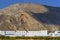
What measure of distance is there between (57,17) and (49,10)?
4.45 m

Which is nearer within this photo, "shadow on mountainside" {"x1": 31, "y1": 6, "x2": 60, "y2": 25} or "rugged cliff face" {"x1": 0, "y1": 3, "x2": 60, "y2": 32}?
"rugged cliff face" {"x1": 0, "y1": 3, "x2": 60, "y2": 32}

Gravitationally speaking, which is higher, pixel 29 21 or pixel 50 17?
pixel 50 17

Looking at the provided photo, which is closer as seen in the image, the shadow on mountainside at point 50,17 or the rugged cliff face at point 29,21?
the rugged cliff face at point 29,21

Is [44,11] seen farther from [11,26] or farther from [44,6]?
[11,26]

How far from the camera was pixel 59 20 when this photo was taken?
69625mm

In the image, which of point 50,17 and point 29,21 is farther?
point 50,17

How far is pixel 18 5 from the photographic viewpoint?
76562 mm

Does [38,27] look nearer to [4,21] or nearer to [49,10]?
[4,21]

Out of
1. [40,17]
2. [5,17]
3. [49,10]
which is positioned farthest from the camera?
[49,10]

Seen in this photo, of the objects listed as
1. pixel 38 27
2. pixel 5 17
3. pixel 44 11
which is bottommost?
pixel 38 27

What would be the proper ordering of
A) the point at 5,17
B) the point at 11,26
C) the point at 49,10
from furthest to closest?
the point at 49,10
the point at 5,17
the point at 11,26

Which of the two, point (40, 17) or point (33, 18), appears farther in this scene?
point (40, 17)

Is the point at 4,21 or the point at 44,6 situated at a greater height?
the point at 44,6

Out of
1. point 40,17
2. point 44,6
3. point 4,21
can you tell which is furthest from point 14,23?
point 44,6
